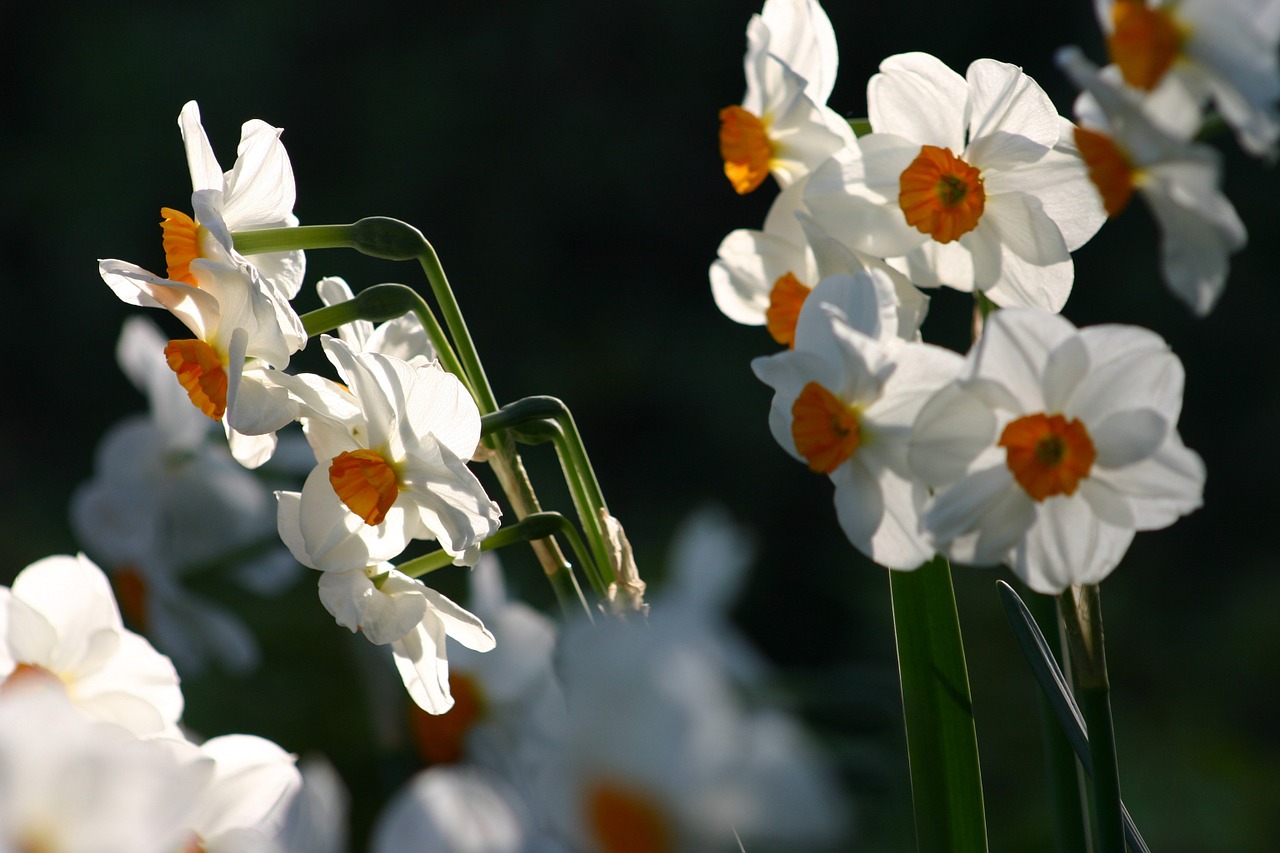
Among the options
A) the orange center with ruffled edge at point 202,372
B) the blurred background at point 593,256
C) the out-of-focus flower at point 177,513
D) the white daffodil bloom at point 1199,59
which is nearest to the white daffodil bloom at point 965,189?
the white daffodil bloom at point 1199,59

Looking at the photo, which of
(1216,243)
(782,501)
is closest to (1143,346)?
(1216,243)

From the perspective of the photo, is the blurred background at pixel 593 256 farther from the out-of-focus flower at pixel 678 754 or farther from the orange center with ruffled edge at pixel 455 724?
the out-of-focus flower at pixel 678 754

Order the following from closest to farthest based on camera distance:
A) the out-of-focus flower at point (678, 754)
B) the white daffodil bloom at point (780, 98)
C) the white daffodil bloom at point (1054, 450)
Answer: the out-of-focus flower at point (678, 754)
the white daffodil bloom at point (1054, 450)
the white daffodil bloom at point (780, 98)

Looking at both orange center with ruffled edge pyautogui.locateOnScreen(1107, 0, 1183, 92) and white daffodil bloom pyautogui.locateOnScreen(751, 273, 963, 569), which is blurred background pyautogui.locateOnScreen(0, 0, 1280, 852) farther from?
orange center with ruffled edge pyautogui.locateOnScreen(1107, 0, 1183, 92)

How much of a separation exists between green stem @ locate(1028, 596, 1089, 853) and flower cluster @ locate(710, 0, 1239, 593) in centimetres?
9

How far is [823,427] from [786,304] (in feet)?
0.38

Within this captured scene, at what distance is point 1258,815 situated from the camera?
1772 millimetres

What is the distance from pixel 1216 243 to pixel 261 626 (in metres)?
2.03

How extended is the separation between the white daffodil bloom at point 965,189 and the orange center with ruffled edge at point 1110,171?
9cm

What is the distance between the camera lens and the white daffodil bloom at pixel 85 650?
41cm

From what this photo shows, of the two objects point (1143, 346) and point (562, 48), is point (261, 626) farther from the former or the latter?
point (1143, 346)

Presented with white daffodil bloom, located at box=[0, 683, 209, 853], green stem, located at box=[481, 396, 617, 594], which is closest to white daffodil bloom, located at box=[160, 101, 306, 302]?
green stem, located at box=[481, 396, 617, 594]

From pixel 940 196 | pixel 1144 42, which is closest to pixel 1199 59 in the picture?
pixel 1144 42

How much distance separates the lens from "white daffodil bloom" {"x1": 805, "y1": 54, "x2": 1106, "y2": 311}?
1.33ft
